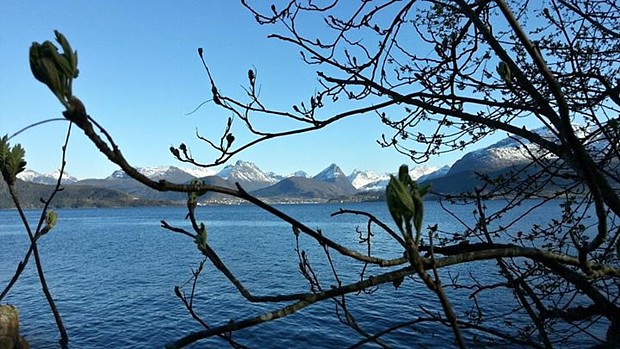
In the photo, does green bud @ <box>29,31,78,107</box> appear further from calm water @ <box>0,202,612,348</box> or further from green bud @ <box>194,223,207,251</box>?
calm water @ <box>0,202,612,348</box>

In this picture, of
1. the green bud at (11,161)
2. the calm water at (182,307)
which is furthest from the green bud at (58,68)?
the calm water at (182,307)

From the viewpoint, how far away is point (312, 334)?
22.7 m

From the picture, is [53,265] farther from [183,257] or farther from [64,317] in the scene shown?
[64,317]

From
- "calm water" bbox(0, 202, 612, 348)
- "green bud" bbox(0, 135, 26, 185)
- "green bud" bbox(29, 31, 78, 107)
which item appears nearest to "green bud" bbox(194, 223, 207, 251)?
"green bud" bbox(29, 31, 78, 107)

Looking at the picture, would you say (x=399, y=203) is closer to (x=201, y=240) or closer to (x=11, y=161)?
(x=201, y=240)

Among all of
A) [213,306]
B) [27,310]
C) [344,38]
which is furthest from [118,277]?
[344,38]

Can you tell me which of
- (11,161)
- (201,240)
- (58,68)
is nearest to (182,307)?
(11,161)

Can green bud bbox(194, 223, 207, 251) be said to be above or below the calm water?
above

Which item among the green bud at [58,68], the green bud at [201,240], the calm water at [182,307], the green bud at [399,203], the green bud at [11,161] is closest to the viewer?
the green bud at [58,68]

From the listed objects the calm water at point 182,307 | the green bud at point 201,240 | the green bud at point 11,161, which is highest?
Answer: the green bud at point 11,161

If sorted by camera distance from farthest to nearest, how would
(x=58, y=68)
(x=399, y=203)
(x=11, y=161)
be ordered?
(x=11, y=161) → (x=399, y=203) → (x=58, y=68)

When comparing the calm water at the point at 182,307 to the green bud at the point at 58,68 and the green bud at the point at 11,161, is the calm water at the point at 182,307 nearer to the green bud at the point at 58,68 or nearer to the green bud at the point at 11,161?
the green bud at the point at 11,161

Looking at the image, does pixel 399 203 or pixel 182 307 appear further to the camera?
pixel 182 307

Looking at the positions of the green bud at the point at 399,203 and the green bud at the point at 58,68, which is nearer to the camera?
the green bud at the point at 58,68
